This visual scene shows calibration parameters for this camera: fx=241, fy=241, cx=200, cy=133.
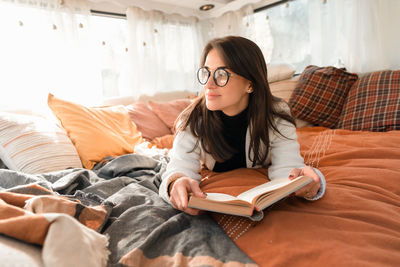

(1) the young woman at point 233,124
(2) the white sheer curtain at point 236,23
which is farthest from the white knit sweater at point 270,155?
(2) the white sheer curtain at point 236,23

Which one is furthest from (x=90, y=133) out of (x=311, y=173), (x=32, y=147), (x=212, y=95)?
(x=311, y=173)

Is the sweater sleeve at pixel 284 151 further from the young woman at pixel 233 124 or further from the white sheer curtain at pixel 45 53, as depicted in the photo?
the white sheer curtain at pixel 45 53

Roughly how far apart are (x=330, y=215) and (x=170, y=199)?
0.47 metres

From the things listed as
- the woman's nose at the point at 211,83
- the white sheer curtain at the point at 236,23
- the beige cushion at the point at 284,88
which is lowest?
the beige cushion at the point at 284,88

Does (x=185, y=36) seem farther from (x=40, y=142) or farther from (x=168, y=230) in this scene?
(x=168, y=230)

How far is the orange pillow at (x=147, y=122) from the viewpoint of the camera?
76.6 inches

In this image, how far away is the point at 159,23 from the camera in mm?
2600

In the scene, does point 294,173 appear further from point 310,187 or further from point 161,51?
point 161,51

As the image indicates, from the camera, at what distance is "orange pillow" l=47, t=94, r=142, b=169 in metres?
1.44

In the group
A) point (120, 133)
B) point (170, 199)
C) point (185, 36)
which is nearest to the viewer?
point (170, 199)

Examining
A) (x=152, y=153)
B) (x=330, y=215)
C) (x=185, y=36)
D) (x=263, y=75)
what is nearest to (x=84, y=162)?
(x=152, y=153)

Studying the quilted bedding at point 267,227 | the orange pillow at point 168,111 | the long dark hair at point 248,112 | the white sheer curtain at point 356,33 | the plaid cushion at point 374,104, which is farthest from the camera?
the orange pillow at point 168,111

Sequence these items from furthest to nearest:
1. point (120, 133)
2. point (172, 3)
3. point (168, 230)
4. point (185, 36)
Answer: point (185, 36)
point (172, 3)
point (120, 133)
point (168, 230)

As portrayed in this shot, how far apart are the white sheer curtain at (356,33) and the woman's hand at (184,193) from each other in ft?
6.62
